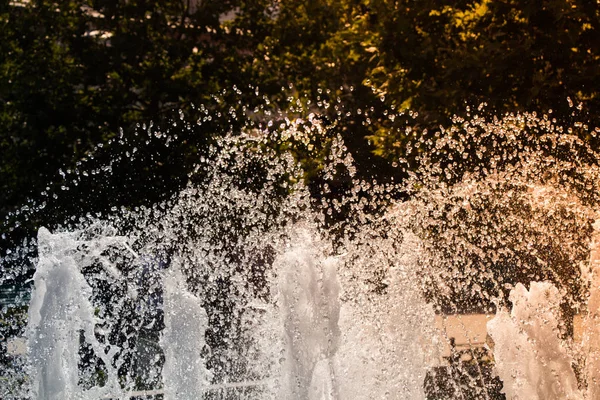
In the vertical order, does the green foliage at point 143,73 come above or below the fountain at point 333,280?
above

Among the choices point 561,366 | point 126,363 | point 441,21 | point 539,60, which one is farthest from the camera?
point 441,21

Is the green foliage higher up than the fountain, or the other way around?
the green foliage

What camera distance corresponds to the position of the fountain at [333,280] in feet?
25.7

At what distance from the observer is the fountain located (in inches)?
308

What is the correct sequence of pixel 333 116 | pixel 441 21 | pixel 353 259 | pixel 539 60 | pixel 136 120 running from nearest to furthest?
pixel 353 259
pixel 539 60
pixel 441 21
pixel 333 116
pixel 136 120

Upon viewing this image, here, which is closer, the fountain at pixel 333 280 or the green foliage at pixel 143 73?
the fountain at pixel 333 280

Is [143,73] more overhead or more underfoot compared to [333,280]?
more overhead

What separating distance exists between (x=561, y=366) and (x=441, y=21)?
384 inches

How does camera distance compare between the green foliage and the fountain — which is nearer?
the fountain

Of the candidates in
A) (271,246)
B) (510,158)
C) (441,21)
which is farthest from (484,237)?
(271,246)

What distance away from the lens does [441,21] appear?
16.2 metres

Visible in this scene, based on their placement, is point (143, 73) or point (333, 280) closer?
point (333, 280)

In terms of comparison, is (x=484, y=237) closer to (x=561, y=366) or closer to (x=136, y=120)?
(x=561, y=366)

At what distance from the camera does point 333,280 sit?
7.75 metres
